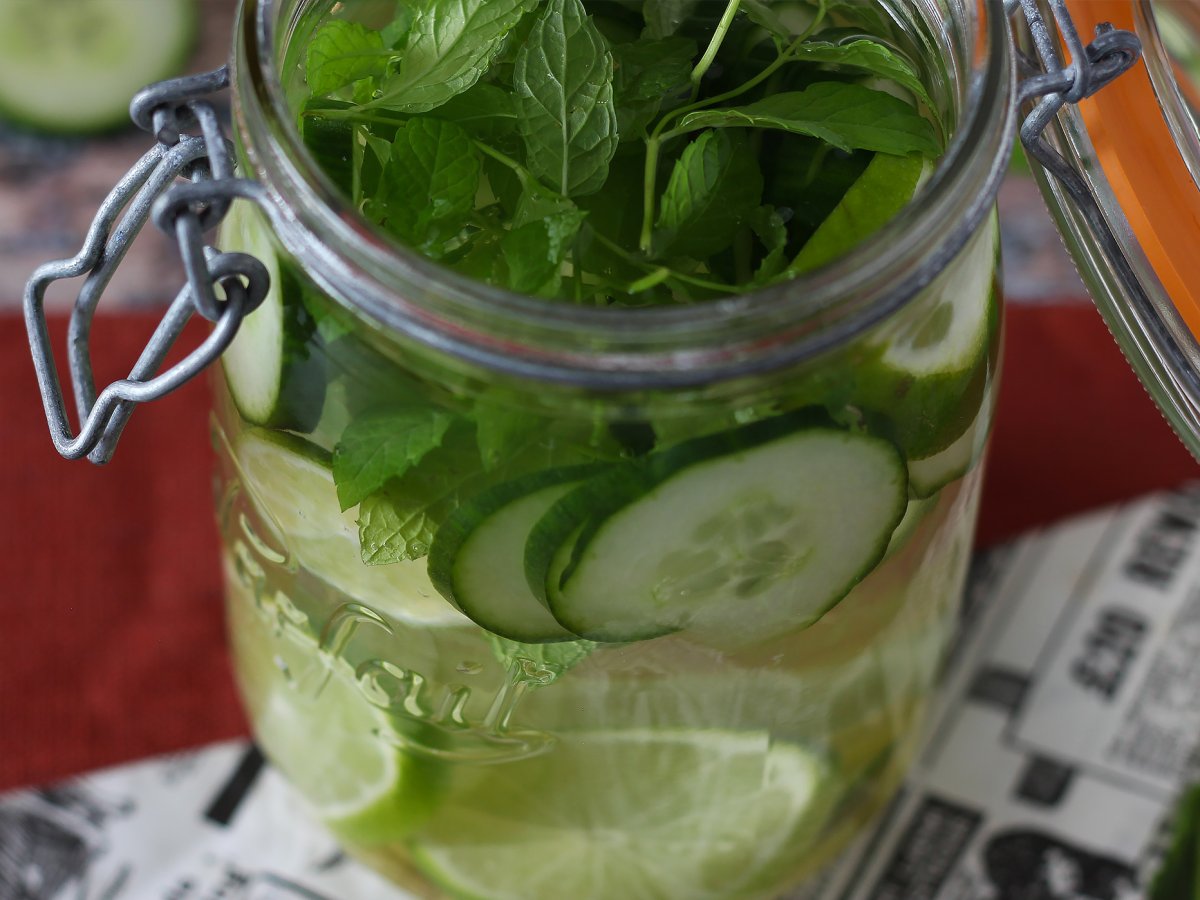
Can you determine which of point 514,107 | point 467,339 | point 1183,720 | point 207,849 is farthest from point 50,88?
point 1183,720

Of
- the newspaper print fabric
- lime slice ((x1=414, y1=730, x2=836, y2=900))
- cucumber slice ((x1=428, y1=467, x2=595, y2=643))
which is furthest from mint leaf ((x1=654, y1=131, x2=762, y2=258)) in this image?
the newspaper print fabric

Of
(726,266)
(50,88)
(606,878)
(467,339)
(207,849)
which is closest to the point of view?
(467,339)

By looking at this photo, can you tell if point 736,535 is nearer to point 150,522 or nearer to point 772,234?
point 772,234

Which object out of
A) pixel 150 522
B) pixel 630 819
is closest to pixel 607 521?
pixel 630 819

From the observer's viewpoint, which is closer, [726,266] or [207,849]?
[726,266]

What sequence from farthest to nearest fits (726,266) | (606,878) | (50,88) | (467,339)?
(50,88)
(606,878)
(726,266)
(467,339)

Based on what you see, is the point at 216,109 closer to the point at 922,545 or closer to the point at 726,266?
the point at 726,266
